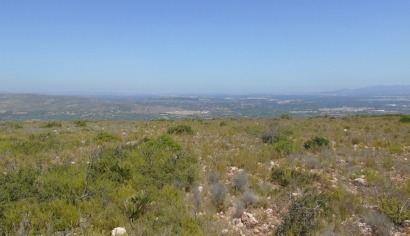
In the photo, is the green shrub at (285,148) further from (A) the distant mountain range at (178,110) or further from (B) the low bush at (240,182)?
(A) the distant mountain range at (178,110)

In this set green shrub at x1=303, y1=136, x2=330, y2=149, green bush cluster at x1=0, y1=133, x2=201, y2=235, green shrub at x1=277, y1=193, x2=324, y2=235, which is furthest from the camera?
green shrub at x1=303, y1=136, x2=330, y2=149

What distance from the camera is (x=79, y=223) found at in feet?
15.1

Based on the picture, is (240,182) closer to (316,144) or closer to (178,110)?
(316,144)

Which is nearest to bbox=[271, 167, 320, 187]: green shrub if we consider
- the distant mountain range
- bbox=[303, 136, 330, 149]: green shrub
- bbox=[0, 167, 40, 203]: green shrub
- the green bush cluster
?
the green bush cluster

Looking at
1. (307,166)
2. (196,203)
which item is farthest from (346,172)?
(196,203)

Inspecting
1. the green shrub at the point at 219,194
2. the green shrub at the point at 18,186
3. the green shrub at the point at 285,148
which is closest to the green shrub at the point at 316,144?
the green shrub at the point at 285,148

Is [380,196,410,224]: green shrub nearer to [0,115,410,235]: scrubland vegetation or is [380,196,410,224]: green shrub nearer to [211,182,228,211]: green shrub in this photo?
[0,115,410,235]: scrubland vegetation

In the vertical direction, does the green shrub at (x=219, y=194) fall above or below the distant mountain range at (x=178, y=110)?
above

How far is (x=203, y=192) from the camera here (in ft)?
20.5

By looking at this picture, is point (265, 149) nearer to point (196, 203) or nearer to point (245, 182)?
point (245, 182)

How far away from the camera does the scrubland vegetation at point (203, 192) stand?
4648 millimetres

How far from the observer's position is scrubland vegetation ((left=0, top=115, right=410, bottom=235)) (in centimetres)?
465

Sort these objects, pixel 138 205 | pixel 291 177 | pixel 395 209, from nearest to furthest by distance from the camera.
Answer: pixel 138 205
pixel 395 209
pixel 291 177

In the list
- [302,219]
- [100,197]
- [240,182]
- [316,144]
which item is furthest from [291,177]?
[100,197]
